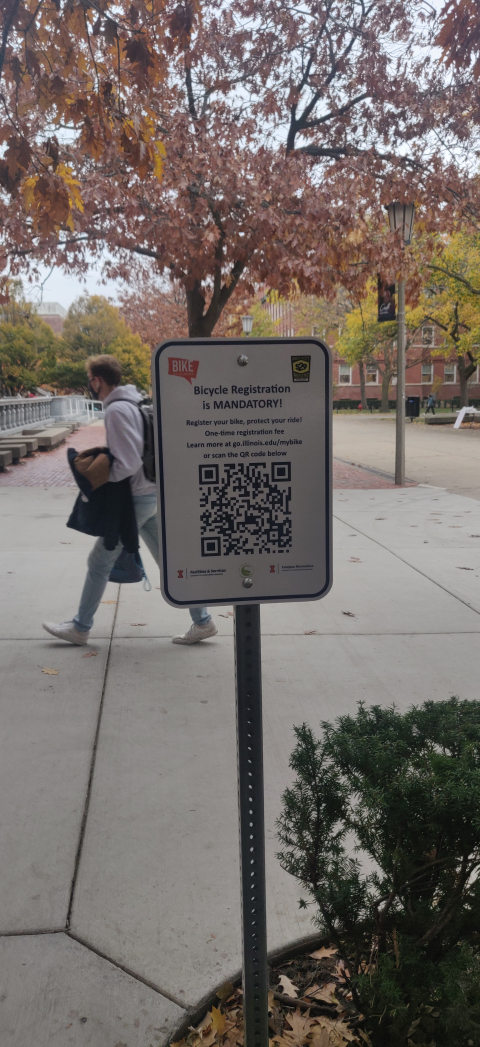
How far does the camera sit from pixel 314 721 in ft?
13.7

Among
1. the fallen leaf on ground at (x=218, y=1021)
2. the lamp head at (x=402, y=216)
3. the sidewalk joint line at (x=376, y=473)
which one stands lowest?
the fallen leaf on ground at (x=218, y=1021)

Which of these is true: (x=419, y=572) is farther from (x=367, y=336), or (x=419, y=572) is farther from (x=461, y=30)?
(x=367, y=336)

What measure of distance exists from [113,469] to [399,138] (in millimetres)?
9746

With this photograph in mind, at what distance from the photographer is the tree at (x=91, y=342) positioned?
65.5 m

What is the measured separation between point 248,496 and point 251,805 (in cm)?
72

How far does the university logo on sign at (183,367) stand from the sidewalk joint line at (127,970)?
1.72 meters

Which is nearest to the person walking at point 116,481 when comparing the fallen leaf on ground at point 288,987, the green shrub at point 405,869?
the fallen leaf on ground at point 288,987

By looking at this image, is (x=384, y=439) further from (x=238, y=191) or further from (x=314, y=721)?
(x=314, y=721)

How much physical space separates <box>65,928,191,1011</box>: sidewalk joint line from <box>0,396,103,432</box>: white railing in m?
13.2

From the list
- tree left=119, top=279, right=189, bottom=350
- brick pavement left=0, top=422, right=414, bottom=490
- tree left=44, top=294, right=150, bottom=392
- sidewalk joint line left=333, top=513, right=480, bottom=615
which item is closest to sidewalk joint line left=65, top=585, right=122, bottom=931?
sidewalk joint line left=333, top=513, right=480, bottom=615

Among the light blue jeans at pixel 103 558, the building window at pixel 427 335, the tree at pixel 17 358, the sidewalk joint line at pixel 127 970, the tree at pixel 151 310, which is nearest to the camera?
the sidewalk joint line at pixel 127 970

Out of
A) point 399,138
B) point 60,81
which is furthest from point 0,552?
point 399,138

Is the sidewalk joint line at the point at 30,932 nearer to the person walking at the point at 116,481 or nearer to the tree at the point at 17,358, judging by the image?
the person walking at the point at 116,481

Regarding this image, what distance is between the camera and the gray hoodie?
479 centimetres
